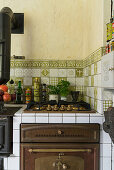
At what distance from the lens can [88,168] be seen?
4.58 feet

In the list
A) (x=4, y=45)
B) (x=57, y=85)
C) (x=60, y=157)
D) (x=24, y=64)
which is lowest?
(x=60, y=157)

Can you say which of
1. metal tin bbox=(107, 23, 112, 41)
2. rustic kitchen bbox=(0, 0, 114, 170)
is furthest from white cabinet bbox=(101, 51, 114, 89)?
metal tin bbox=(107, 23, 112, 41)

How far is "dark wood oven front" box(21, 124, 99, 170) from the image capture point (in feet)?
4.56

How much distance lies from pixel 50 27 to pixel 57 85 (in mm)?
687

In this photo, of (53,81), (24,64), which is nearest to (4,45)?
(24,64)

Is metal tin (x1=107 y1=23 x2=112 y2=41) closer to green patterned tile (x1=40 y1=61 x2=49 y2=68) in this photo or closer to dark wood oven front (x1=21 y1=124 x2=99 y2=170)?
dark wood oven front (x1=21 y1=124 x2=99 y2=170)

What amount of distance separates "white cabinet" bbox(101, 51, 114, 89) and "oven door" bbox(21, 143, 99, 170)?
51 centimetres

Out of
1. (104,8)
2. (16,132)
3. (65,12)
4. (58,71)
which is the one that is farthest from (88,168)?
(65,12)

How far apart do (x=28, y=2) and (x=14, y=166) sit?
1747mm

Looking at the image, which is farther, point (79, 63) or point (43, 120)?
point (79, 63)

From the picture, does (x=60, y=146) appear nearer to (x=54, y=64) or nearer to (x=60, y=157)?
(x=60, y=157)

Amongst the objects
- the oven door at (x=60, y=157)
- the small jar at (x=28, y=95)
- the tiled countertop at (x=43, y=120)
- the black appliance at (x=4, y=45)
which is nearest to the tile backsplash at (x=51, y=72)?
the small jar at (x=28, y=95)

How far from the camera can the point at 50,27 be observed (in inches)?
81.7

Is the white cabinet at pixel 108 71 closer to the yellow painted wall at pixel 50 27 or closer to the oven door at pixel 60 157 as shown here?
the oven door at pixel 60 157
